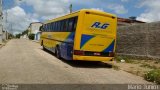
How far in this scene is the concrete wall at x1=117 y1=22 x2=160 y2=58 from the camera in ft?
61.3

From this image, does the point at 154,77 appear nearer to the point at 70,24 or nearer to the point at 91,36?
the point at 91,36

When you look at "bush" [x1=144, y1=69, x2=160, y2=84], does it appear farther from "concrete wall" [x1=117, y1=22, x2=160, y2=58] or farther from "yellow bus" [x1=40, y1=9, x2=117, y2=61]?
"concrete wall" [x1=117, y1=22, x2=160, y2=58]

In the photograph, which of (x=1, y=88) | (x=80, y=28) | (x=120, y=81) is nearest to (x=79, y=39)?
(x=80, y=28)

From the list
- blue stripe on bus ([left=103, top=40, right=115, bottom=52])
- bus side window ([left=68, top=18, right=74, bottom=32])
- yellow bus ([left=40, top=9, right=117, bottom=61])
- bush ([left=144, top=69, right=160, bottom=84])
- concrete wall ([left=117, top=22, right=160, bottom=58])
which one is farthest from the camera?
concrete wall ([left=117, top=22, right=160, bottom=58])

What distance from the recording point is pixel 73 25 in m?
16.9

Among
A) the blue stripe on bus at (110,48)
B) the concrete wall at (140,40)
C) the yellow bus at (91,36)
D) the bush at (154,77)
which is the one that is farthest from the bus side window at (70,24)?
the bush at (154,77)

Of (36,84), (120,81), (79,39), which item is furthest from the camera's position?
(79,39)

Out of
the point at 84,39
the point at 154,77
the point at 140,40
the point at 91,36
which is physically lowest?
the point at 154,77

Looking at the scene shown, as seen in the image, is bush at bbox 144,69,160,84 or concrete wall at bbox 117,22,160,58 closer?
bush at bbox 144,69,160,84

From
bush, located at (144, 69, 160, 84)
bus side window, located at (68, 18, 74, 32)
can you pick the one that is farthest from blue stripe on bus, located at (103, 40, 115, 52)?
bush, located at (144, 69, 160, 84)

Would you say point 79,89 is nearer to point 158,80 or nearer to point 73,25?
point 158,80

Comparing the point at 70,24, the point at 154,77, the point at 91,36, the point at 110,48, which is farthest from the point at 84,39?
the point at 154,77

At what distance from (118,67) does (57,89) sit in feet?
25.7

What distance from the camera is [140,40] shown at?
→ 20375 millimetres
